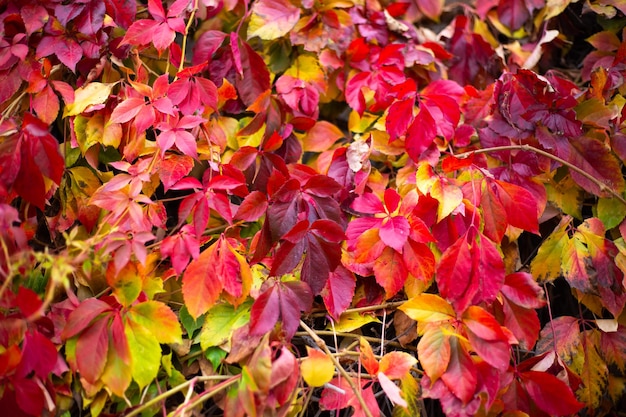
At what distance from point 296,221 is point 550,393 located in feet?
1.77

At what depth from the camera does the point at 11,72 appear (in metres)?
1.12

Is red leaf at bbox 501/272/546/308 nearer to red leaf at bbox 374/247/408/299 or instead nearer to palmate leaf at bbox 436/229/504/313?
palmate leaf at bbox 436/229/504/313

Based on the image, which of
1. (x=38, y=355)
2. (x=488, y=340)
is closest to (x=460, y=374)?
(x=488, y=340)

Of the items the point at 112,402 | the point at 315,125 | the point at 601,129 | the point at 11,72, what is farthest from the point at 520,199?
the point at 11,72

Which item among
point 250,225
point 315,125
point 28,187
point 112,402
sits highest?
point 28,187

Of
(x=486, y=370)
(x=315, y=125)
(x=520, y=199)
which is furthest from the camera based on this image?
(x=315, y=125)

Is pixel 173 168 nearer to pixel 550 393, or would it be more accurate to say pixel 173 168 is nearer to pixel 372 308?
pixel 372 308

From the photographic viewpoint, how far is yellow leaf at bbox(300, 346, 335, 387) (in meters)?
0.90

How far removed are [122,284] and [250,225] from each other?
331mm

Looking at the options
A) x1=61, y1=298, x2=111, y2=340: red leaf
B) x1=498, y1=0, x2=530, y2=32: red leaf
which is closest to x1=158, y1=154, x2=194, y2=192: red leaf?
x1=61, y1=298, x2=111, y2=340: red leaf

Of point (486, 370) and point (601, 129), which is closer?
point (486, 370)

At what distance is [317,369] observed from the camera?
2.97 ft

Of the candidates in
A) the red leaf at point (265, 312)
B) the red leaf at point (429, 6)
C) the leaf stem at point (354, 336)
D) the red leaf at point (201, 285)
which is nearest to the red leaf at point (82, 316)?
the red leaf at point (201, 285)

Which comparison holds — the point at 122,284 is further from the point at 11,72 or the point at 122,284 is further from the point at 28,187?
the point at 11,72
